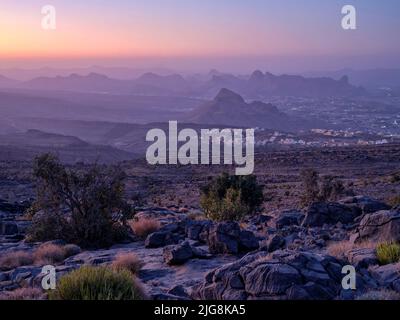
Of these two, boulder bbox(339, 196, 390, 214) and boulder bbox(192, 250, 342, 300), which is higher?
boulder bbox(192, 250, 342, 300)

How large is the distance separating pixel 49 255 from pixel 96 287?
229 inches

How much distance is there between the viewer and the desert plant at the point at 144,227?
1742 centimetres

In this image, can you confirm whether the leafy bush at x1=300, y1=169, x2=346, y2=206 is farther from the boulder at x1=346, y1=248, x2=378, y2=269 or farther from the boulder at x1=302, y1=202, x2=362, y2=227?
the boulder at x1=346, y1=248, x2=378, y2=269

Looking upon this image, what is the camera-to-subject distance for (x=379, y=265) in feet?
34.1

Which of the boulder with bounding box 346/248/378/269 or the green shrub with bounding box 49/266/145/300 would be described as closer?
the green shrub with bounding box 49/266/145/300

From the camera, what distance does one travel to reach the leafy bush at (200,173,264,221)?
19625 mm

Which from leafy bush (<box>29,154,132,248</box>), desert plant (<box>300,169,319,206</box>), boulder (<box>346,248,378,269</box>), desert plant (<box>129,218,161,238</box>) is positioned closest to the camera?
boulder (<box>346,248,378,269</box>)

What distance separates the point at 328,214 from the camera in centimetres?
1698

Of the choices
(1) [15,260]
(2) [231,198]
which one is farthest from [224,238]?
(2) [231,198]

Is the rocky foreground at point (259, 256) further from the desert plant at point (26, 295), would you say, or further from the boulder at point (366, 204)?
the desert plant at point (26, 295)

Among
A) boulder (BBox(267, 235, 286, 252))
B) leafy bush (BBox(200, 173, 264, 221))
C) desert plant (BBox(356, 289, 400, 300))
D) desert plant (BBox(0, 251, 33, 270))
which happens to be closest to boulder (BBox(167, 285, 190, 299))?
desert plant (BBox(356, 289, 400, 300))

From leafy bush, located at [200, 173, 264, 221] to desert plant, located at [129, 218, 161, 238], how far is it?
2.56m
